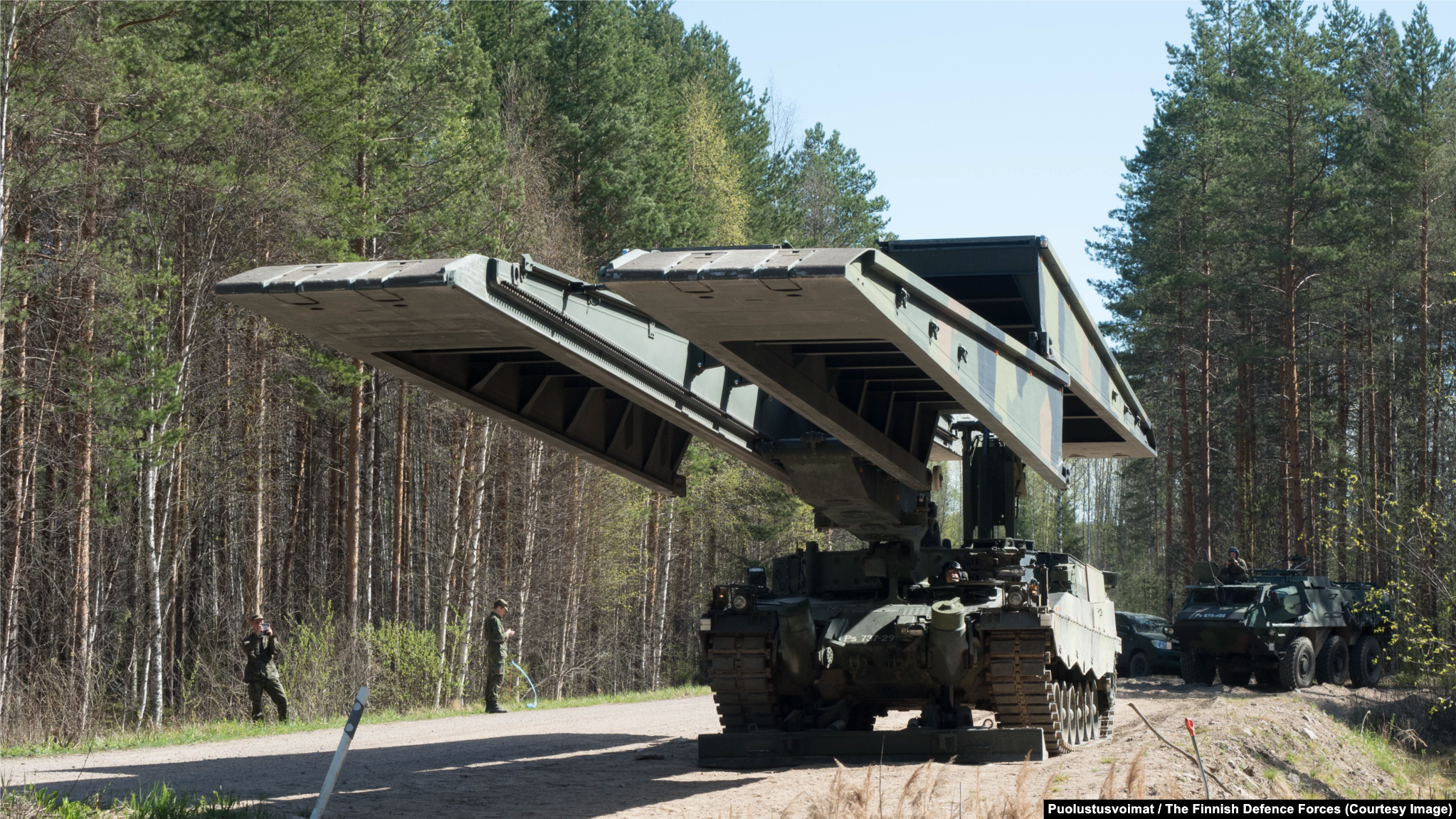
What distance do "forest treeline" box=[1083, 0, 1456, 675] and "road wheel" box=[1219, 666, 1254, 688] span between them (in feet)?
13.5

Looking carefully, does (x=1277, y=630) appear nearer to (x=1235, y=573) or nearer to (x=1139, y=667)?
(x=1235, y=573)

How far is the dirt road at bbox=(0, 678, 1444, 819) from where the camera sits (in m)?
8.63

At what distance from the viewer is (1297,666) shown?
20.1 meters

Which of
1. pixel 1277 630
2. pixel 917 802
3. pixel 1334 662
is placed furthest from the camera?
pixel 1334 662

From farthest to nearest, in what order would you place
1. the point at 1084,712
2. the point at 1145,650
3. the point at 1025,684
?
the point at 1145,650 < the point at 1084,712 < the point at 1025,684

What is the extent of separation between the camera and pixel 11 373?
16953 mm

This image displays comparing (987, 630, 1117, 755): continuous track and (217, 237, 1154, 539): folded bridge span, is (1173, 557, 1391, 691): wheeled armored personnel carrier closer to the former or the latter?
(217, 237, 1154, 539): folded bridge span

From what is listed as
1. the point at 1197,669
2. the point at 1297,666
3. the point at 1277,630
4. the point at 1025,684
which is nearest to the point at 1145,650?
the point at 1197,669

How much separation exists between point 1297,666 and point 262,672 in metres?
15.0

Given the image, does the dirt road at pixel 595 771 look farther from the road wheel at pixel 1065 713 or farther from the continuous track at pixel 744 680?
the continuous track at pixel 744 680

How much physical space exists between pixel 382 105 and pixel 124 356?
22.5ft

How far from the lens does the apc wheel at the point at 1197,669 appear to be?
21.2 meters

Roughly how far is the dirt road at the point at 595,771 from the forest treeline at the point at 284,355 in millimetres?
3209

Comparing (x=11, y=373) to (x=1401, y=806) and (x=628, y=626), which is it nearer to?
(x=1401, y=806)
